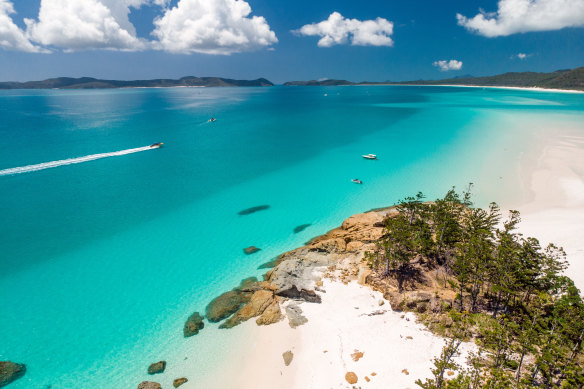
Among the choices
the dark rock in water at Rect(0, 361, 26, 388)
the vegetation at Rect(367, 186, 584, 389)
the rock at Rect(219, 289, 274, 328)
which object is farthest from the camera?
the rock at Rect(219, 289, 274, 328)

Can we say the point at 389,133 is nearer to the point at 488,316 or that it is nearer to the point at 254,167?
the point at 254,167

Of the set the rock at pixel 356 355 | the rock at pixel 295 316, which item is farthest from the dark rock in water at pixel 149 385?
the rock at pixel 356 355

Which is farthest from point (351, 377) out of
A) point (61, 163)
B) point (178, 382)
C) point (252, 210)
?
point (61, 163)

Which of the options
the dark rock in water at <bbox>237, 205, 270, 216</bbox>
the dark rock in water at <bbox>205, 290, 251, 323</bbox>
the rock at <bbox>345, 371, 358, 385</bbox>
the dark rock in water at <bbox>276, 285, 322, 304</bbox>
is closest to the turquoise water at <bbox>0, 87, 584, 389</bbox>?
the dark rock in water at <bbox>237, 205, 270, 216</bbox>

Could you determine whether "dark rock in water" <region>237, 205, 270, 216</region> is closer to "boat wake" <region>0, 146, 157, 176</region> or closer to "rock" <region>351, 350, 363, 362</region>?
"rock" <region>351, 350, 363, 362</region>

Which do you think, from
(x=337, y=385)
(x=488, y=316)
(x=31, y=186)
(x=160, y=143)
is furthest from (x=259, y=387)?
(x=160, y=143)

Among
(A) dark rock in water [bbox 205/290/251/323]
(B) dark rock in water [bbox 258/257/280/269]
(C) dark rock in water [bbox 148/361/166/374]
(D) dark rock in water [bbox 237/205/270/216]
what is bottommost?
(C) dark rock in water [bbox 148/361/166/374]
